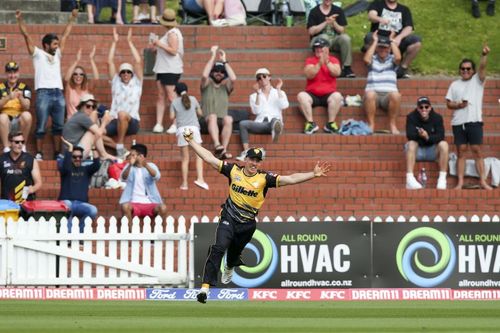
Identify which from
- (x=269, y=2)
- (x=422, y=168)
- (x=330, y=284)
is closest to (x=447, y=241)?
(x=330, y=284)

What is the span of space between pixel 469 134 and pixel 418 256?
3.59 meters

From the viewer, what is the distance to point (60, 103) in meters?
23.1

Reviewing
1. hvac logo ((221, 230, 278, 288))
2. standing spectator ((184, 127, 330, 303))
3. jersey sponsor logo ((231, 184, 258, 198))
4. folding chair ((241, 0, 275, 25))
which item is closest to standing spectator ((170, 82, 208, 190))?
hvac logo ((221, 230, 278, 288))

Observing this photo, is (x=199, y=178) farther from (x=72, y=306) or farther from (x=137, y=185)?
(x=72, y=306)

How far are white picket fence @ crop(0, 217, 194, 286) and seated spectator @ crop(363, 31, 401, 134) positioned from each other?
5272 mm

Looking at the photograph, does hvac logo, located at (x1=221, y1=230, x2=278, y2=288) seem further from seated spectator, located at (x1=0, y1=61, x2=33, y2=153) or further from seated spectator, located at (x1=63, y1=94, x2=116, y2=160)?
seated spectator, located at (x1=0, y1=61, x2=33, y2=153)

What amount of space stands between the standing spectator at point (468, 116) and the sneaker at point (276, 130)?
2.85 m

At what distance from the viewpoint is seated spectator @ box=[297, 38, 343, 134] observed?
23.8 m

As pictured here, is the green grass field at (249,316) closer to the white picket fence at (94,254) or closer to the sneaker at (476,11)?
the white picket fence at (94,254)

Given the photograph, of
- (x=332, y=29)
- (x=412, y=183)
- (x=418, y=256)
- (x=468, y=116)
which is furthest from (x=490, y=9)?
(x=418, y=256)

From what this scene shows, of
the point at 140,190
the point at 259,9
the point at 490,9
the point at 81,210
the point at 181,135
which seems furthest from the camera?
the point at 490,9

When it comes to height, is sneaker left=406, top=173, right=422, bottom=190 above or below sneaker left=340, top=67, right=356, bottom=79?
below

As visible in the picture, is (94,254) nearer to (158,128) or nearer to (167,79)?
(158,128)

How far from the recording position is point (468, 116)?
2312cm
